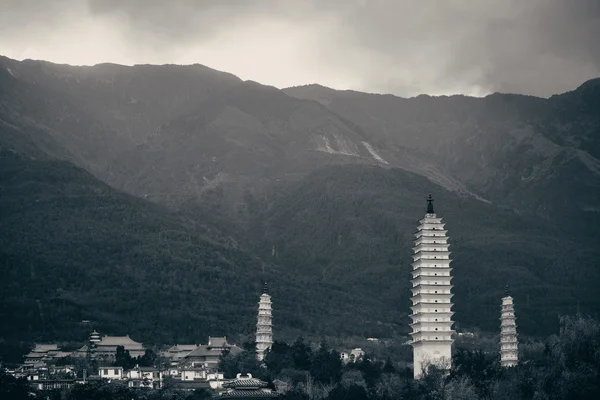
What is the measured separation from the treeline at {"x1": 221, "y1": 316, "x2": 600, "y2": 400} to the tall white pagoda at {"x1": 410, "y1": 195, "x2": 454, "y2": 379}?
6.38 feet

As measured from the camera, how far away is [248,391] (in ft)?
409

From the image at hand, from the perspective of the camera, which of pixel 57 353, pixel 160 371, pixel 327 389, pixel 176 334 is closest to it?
pixel 327 389

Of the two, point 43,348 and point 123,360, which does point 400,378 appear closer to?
point 123,360

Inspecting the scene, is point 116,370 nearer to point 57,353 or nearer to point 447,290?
point 57,353

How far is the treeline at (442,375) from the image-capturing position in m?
126

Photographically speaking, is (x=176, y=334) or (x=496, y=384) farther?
(x=176, y=334)

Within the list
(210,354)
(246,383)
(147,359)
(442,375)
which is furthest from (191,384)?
(442,375)

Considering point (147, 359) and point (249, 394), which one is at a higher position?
point (147, 359)

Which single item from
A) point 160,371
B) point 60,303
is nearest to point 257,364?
point 160,371

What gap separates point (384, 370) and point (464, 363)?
10.8m

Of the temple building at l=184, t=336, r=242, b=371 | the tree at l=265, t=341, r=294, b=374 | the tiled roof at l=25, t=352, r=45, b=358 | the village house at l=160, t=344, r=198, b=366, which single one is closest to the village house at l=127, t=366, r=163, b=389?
the temple building at l=184, t=336, r=242, b=371

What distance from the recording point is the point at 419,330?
14925cm

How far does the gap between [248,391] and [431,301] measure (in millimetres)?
30101

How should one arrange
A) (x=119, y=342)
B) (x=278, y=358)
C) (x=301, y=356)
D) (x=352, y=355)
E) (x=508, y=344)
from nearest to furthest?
(x=301, y=356) → (x=278, y=358) → (x=352, y=355) → (x=508, y=344) → (x=119, y=342)
